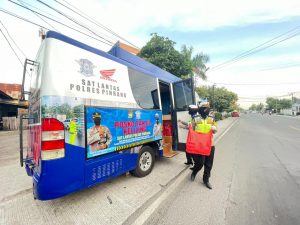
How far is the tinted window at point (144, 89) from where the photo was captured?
A: 3.67 meters

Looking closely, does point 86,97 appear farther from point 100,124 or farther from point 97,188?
point 97,188

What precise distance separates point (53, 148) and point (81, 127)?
0.46 meters

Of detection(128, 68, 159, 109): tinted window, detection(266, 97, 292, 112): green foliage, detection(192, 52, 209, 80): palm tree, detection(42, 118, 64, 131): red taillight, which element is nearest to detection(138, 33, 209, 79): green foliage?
detection(128, 68, 159, 109): tinted window

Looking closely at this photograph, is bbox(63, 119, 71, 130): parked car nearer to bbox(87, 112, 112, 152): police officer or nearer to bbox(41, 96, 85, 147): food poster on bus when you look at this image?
bbox(41, 96, 85, 147): food poster on bus

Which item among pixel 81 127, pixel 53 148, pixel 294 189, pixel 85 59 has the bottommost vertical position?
pixel 294 189

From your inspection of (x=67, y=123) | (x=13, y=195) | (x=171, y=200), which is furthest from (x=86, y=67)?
(x=13, y=195)

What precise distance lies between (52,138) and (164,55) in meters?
10.3

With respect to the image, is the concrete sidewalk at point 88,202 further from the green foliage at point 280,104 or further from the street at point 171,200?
the green foliage at point 280,104

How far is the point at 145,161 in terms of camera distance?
4152 millimetres

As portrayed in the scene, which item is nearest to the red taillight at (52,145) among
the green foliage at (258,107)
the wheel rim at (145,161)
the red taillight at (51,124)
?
the red taillight at (51,124)

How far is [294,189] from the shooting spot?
3.46 m

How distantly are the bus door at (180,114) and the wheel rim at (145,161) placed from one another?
1144 mm

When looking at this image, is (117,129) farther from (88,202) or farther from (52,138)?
(88,202)

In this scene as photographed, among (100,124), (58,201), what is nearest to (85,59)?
(100,124)
